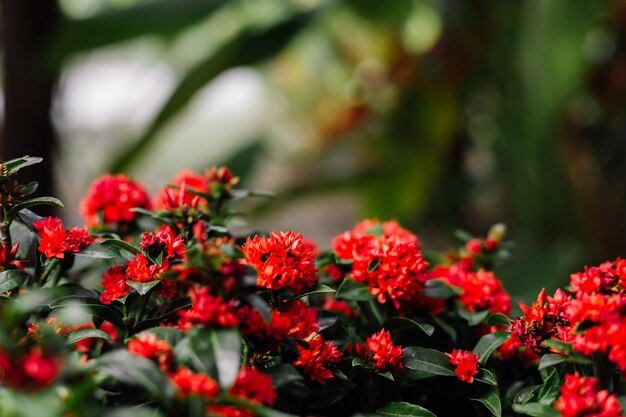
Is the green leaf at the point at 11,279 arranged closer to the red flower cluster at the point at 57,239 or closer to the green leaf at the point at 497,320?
the red flower cluster at the point at 57,239

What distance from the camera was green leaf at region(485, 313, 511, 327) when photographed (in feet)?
1.41

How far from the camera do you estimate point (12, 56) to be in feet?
5.10

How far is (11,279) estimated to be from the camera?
40 centimetres

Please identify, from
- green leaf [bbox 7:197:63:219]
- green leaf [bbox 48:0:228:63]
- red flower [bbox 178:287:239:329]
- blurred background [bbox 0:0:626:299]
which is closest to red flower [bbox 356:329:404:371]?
red flower [bbox 178:287:239:329]

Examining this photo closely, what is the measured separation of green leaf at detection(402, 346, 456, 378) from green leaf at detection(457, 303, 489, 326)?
0.06 m

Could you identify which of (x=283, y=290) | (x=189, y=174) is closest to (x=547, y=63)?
(x=189, y=174)

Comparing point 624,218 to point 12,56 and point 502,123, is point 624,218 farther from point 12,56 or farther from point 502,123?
point 12,56

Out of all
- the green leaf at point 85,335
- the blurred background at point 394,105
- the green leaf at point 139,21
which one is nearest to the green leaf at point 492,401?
the green leaf at point 85,335

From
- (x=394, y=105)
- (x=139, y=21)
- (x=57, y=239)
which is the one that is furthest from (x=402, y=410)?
(x=394, y=105)

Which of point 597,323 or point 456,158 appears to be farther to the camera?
point 456,158

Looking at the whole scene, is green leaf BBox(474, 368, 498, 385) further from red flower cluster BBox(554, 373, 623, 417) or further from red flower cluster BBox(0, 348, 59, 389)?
red flower cluster BBox(0, 348, 59, 389)

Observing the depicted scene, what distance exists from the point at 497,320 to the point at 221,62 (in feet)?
4.34

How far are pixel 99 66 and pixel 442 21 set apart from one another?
1.36 m

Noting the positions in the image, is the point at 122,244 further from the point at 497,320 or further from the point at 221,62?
the point at 221,62
